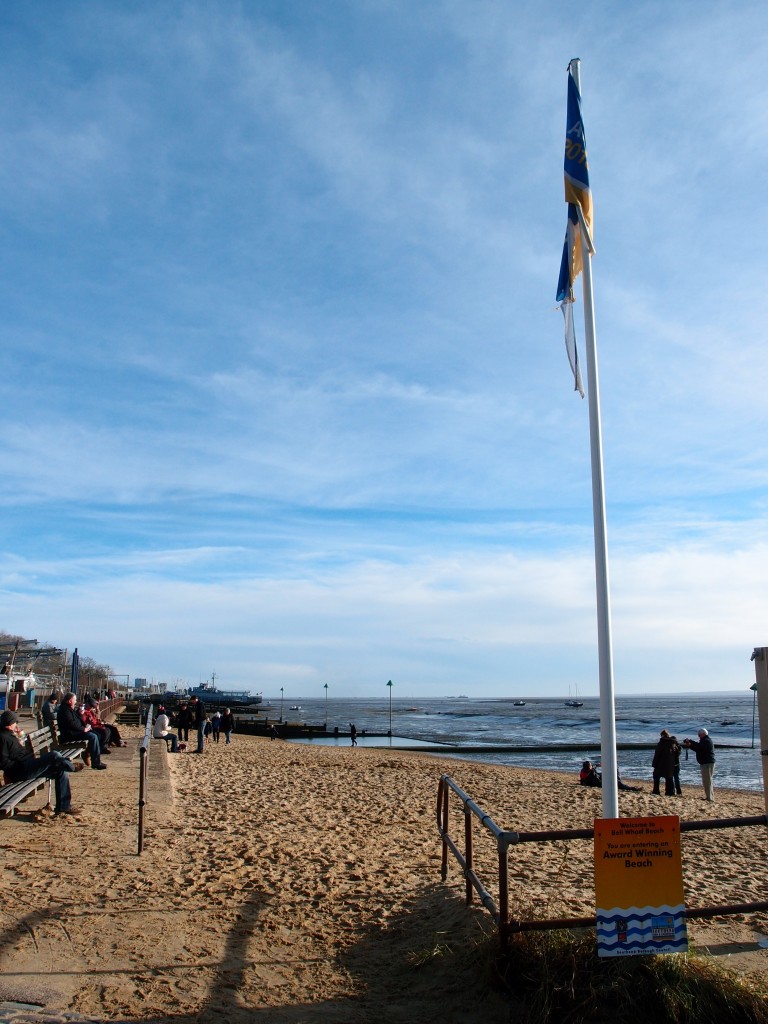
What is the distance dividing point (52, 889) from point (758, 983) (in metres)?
5.40

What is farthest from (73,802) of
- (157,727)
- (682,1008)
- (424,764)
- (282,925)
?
(424,764)

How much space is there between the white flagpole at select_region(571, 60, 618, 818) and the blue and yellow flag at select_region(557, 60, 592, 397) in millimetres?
309

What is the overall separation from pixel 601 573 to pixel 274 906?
13.0 feet

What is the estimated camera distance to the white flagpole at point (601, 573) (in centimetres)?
527

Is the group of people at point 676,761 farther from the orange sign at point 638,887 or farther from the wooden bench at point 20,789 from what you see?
the orange sign at point 638,887

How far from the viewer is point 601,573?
5527mm

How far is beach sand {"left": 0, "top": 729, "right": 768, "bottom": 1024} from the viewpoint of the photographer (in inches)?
191

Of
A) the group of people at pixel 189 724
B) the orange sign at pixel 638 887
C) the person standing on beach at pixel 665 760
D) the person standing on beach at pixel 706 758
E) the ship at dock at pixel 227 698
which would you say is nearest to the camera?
the orange sign at pixel 638 887

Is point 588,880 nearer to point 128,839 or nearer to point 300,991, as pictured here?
point 300,991

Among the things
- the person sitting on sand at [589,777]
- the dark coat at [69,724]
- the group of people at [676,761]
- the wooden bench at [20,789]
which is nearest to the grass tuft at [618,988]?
the wooden bench at [20,789]

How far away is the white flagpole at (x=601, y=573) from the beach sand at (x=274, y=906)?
54.0 inches

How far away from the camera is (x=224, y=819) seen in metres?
10.5

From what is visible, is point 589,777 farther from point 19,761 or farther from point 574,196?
point 574,196

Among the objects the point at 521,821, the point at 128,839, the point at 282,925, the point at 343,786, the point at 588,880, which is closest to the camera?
the point at 282,925
